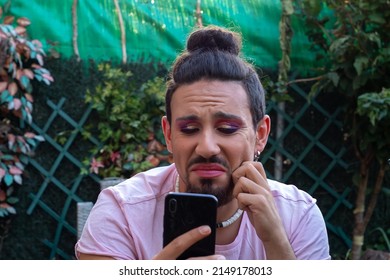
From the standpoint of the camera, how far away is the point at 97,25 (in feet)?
11.9

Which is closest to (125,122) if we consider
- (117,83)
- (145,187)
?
(117,83)

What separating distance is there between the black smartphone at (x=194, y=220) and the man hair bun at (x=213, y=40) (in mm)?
482

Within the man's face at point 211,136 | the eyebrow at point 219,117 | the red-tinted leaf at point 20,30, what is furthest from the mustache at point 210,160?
the red-tinted leaf at point 20,30

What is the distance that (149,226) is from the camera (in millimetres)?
1510

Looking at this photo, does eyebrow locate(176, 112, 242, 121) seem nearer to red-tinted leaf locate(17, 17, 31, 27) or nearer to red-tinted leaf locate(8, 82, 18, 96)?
red-tinted leaf locate(8, 82, 18, 96)

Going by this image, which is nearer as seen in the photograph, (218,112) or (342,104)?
(218,112)

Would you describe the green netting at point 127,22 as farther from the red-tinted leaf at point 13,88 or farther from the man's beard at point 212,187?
A: the man's beard at point 212,187

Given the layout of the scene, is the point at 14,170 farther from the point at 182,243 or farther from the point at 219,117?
the point at 182,243

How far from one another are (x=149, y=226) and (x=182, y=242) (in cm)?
29

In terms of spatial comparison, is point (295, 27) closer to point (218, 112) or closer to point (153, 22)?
point (153, 22)

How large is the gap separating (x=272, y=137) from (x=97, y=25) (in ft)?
4.57

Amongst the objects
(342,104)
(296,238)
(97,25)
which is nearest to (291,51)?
(342,104)

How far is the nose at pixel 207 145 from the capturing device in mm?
1386
